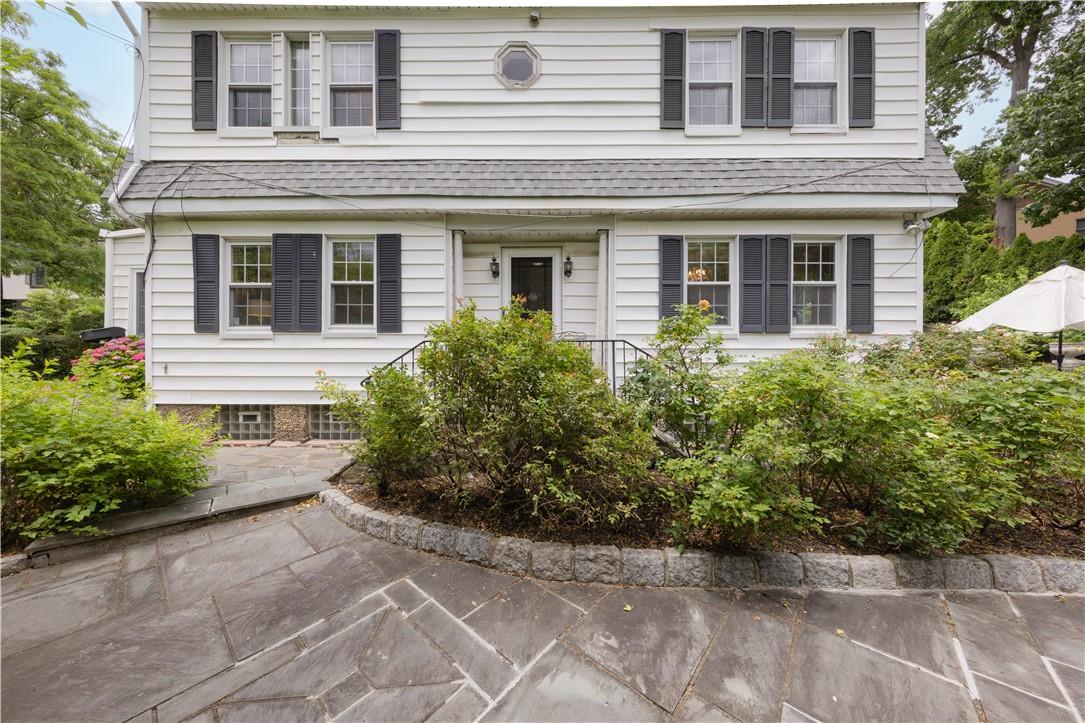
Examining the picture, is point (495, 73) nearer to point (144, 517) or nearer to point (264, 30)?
point (264, 30)

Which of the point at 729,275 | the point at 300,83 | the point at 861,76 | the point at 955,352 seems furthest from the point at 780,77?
the point at 300,83

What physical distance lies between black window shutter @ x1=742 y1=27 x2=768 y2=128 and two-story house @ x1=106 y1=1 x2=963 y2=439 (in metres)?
0.03

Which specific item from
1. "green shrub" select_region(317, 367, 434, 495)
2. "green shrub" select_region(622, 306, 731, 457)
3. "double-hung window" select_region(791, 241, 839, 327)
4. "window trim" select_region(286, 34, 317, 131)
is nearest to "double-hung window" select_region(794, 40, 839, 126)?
"double-hung window" select_region(791, 241, 839, 327)

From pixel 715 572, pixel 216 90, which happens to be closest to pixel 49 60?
pixel 216 90

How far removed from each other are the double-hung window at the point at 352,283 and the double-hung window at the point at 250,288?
915mm

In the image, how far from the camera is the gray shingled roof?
532 centimetres

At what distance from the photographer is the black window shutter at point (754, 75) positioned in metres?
5.59

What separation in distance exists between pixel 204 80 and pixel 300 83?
4.05 feet

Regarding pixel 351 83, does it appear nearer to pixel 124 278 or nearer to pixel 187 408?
pixel 187 408

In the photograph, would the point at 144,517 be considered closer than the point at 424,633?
No

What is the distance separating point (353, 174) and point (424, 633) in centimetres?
562

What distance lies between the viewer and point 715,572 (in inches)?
94.1

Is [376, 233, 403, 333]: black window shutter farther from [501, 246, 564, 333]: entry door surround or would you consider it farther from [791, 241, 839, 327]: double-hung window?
[791, 241, 839, 327]: double-hung window

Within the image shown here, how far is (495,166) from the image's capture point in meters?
5.70
